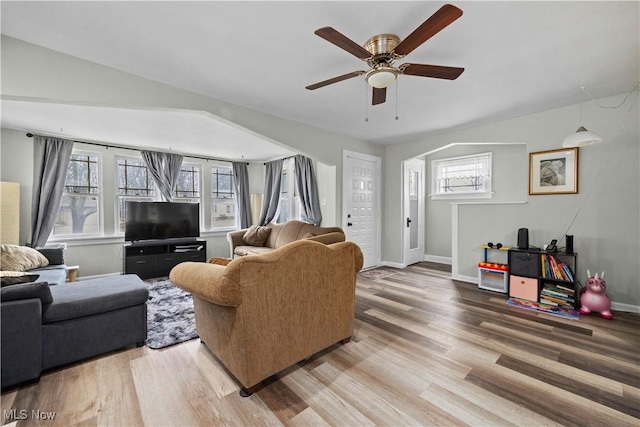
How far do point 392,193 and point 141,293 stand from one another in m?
4.47

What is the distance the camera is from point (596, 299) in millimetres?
2926

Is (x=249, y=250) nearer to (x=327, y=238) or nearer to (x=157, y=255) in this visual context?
(x=157, y=255)

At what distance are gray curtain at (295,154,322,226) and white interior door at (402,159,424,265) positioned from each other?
5.77 feet

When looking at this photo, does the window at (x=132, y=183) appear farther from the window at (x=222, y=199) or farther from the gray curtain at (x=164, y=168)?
the window at (x=222, y=199)

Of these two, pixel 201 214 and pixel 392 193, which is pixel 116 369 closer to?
pixel 201 214

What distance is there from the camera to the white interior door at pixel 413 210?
5305 mm

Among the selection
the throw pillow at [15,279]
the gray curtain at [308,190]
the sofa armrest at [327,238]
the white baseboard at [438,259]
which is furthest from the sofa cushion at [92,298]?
the white baseboard at [438,259]

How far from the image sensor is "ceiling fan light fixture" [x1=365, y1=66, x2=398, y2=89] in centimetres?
193

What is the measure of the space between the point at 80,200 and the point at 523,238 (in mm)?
7206

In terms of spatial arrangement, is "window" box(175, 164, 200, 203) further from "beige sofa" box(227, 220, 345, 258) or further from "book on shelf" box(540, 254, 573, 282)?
"book on shelf" box(540, 254, 573, 282)

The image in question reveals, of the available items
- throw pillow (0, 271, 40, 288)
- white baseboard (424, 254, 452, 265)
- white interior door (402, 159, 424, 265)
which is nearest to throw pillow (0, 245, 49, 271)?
throw pillow (0, 271, 40, 288)

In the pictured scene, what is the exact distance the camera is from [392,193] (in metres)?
5.35

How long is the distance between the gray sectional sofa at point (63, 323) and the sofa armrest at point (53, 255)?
207cm

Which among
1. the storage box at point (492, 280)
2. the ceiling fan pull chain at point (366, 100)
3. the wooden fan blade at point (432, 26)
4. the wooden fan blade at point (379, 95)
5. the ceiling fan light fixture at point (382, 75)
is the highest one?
the ceiling fan pull chain at point (366, 100)
